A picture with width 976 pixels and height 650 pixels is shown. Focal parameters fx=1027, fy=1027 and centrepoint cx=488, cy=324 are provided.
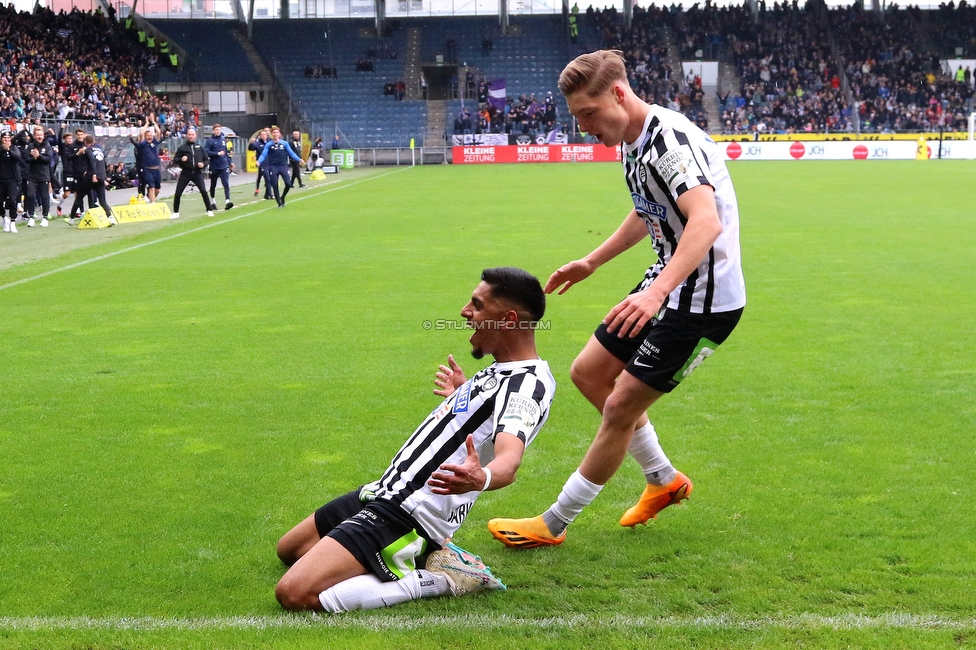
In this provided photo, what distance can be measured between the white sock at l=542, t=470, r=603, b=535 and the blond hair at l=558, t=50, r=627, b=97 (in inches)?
64.3

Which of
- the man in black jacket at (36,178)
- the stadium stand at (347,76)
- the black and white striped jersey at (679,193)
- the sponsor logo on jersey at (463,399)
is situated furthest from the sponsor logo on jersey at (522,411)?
the stadium stand at (347,76)

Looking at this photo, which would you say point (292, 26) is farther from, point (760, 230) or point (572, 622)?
point (572, 622)

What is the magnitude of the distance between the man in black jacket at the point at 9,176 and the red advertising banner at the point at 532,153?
113 feet

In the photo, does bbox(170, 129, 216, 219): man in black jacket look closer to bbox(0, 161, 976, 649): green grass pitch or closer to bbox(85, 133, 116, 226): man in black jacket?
bbox(85, 133, 116, 226): man in black jacket

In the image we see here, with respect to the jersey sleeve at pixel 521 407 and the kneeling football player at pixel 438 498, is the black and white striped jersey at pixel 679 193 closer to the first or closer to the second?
the kneeling football player at pixel 438 498

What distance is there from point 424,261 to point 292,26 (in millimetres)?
53969

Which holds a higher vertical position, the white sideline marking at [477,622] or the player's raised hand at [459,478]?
the player's raised hand at [459,478]

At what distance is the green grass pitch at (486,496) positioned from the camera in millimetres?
3766

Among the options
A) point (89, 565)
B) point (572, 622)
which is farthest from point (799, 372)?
point (89, 565)

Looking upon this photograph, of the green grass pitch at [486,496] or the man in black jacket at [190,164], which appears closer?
the green grass pitch at [486,496]

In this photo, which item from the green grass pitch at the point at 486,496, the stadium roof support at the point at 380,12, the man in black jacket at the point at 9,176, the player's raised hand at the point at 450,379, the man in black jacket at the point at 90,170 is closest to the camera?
the green grass pitch at the point at 486,496

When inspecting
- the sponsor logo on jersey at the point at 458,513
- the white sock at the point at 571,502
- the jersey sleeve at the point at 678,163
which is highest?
the jersey sleeve at the point at 678,163

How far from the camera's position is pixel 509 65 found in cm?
6262

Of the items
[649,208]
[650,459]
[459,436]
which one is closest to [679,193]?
[649,208]
